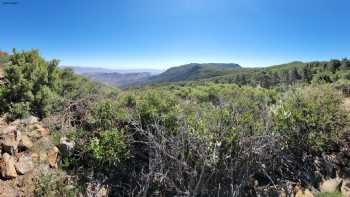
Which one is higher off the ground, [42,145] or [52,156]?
[42,145]

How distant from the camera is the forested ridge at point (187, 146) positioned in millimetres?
3939

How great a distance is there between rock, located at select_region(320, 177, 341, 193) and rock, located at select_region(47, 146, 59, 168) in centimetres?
507

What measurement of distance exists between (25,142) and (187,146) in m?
3.12

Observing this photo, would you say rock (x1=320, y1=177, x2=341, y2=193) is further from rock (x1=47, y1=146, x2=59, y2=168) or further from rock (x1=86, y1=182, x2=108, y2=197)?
rock (x1=47, y1=146, x2=59, y2=168)

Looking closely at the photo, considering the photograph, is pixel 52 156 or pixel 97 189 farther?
pixel 52 156

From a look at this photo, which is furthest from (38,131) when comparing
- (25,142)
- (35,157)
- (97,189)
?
(97,189)

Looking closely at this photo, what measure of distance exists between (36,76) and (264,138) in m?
5.64

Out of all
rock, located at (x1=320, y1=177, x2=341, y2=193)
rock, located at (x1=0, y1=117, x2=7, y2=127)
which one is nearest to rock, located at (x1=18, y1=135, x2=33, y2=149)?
rock, located at (x1=0, y1=117, x2=7, y2=127)

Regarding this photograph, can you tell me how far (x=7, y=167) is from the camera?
3900mm

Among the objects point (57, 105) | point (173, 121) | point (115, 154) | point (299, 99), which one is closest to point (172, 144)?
point (173, 121)

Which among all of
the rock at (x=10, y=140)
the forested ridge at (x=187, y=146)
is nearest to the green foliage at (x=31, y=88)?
the forested ridge at (x=187, y=146)

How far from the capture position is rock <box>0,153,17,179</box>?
386cm

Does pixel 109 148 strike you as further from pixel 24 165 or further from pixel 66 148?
pixel 24 165

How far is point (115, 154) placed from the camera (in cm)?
418
